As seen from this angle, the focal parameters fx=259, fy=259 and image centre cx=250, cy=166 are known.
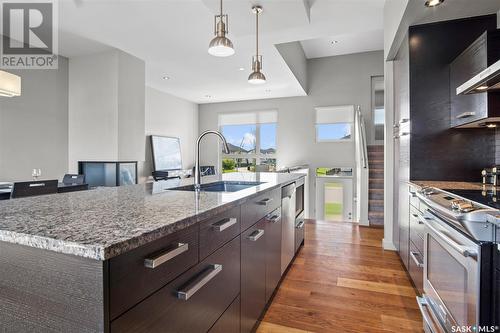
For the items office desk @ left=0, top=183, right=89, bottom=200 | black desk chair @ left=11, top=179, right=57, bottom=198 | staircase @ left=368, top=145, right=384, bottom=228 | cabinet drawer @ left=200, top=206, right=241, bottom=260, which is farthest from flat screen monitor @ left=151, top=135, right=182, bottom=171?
cabinet drawer @ left=200, top=206, right=241, bottom=260

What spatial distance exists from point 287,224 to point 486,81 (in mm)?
1748

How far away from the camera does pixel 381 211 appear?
4.59 m

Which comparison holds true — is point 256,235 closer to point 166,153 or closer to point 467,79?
point 467,79

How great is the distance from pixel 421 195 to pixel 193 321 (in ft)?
5.83

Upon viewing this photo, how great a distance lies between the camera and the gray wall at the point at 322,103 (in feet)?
18.4

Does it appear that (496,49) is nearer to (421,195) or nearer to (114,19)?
(421,195)

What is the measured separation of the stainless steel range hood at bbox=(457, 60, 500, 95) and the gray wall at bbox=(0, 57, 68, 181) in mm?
4831

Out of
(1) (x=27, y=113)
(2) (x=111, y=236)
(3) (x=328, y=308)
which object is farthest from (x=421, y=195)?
(1) (x=27, y=113)

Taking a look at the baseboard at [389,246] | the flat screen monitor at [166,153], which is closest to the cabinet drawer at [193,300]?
the baseboard at [389,246]

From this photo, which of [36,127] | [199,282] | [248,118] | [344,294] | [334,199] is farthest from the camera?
[248,118]

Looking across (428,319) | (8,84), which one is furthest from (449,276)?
(8,84)

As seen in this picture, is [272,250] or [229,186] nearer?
[272,250]

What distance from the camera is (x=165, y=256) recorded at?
0.76 metres

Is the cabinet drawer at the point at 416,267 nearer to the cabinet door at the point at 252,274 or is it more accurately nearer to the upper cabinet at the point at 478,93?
the upper cabinet at the point at 478,93
